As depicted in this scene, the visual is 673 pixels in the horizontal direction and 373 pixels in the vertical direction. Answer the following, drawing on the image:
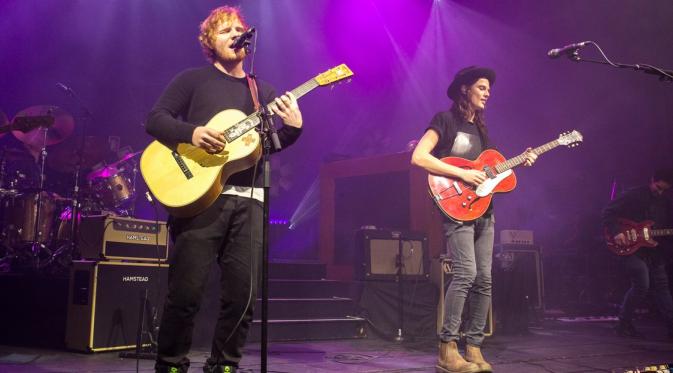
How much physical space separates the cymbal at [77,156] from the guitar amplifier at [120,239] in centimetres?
423

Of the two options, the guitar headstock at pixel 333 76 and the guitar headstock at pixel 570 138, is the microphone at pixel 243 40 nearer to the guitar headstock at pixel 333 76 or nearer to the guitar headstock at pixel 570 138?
the guitar headstock at pixel 333 76

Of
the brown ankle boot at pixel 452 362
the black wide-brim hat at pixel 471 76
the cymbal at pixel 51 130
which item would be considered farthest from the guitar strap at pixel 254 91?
the cymbal at pixel 51 130

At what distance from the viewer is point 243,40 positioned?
9.25 feet

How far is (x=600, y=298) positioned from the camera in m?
10.7

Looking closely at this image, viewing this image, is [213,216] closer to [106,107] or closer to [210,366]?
[210,366]

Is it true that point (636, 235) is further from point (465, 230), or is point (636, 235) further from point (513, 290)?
point (465, 230)

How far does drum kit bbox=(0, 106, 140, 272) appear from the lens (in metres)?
8.02

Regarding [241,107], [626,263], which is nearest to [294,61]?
[626,263]

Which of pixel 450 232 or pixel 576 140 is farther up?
pixel 576 140

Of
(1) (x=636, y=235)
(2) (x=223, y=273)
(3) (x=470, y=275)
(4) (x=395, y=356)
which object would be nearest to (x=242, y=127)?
(2) (x=223, y=273)

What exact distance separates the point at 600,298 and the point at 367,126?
677 cm

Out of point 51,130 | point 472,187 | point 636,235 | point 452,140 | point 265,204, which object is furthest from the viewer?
point 51,130

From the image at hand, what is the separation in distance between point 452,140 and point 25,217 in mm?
6870

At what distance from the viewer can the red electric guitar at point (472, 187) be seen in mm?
4207
